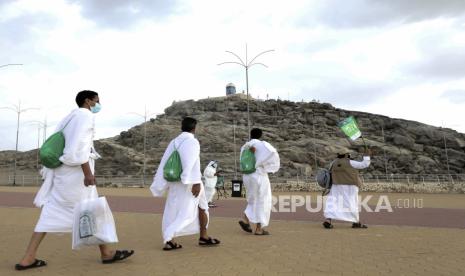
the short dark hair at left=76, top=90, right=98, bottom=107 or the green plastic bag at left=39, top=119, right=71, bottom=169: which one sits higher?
the short dark hair at left=76, top=90, right=98, bottom=107

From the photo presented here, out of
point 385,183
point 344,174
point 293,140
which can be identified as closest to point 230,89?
point 293,140

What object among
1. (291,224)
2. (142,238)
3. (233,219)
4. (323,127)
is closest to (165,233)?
(142,238)

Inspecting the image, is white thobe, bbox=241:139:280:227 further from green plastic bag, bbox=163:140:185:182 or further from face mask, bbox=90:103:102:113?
face mask, bbox=90:103:102:113

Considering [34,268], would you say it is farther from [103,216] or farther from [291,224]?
[291,224]

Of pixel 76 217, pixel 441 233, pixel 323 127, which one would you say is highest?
pixel 323 127

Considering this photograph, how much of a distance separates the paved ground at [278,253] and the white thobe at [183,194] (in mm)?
359

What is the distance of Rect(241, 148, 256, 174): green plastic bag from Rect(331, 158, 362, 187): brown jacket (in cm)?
274

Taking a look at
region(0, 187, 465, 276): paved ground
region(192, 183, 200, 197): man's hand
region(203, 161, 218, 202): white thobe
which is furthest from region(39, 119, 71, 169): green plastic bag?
region(203, 161, 218, 202): white thobe

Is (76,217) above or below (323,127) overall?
below

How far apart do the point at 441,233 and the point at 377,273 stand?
15.1 ft

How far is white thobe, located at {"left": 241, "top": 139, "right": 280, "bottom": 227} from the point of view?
29.2 ft

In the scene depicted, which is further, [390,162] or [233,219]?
[390,162]

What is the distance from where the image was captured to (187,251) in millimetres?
6797

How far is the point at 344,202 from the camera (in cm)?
1048
